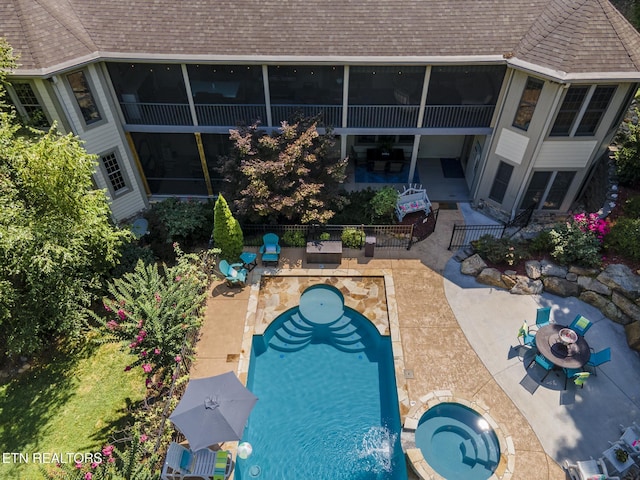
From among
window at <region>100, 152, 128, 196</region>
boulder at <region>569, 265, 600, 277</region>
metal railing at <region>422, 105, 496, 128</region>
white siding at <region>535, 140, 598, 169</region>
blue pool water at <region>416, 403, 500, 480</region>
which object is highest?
metal railing at <region>422, 105, 496, 128</region>

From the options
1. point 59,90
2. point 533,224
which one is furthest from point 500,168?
point 59,90

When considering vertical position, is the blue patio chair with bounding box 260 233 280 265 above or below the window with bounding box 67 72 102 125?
below

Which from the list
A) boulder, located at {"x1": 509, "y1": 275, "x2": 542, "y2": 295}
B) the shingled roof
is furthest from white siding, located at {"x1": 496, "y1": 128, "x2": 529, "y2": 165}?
boulder, located at {"x1": 509, "y1": 275, "x2": 542, "y2": 295}

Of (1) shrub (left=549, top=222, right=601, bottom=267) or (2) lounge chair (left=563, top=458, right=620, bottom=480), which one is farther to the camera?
(1) shrub (left=549, top=222, right=601, bottom=267)

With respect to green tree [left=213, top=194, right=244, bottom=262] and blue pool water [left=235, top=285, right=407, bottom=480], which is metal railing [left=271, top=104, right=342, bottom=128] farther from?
blue pool water [left=235, top=285, right=407, bottom=480]

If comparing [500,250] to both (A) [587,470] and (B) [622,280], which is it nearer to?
(B) [622,280]

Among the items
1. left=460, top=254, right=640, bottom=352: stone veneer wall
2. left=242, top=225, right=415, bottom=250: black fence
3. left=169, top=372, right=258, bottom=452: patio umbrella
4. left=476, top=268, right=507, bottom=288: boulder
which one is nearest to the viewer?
left=169, top=372, right=258, bottom=452: patio umbrella

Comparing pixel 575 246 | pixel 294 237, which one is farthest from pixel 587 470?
pixel 294 237
